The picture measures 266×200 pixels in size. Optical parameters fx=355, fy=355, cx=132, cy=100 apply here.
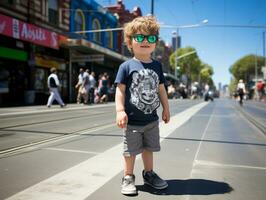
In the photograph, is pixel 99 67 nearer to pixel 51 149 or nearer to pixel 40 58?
pixel 40 58

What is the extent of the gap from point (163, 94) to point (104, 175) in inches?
42.2

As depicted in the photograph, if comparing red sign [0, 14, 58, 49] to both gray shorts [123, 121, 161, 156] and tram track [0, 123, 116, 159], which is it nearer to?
tram track [0, 123, 116, 159]

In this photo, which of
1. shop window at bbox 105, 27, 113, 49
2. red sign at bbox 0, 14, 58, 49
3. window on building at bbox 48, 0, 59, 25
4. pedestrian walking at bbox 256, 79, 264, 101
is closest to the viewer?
red sign at bbox 0, 14, 58, 49

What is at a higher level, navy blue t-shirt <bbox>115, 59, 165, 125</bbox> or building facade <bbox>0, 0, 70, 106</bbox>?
building facade <bbox>0, 0, 70, 106</bbox>

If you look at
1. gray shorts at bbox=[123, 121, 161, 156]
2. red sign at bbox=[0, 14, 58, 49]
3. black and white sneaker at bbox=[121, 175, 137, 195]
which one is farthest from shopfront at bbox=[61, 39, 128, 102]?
black and white sneaker at bbox=[121, 175, 137, 195]

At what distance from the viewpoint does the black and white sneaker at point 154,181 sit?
3340 mm

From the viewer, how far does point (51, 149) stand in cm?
522

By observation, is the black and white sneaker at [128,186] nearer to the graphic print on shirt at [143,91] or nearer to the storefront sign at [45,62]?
the graphic print on shirt at [143,91]

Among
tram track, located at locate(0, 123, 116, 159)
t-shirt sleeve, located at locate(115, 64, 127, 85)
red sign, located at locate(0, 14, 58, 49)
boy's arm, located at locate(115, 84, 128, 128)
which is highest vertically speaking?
red sign, located at locate(0, 14, 58, 49)

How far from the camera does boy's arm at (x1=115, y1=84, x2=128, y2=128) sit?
3207 millimetres

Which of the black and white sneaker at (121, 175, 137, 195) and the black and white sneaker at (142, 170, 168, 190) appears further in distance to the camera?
the black and white sneaker at (142, 170, 168, 190)

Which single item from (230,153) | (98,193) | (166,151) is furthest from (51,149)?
(230,153)

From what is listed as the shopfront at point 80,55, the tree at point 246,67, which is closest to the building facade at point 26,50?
the shopfront at point 80,55

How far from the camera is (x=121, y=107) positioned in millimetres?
3277
